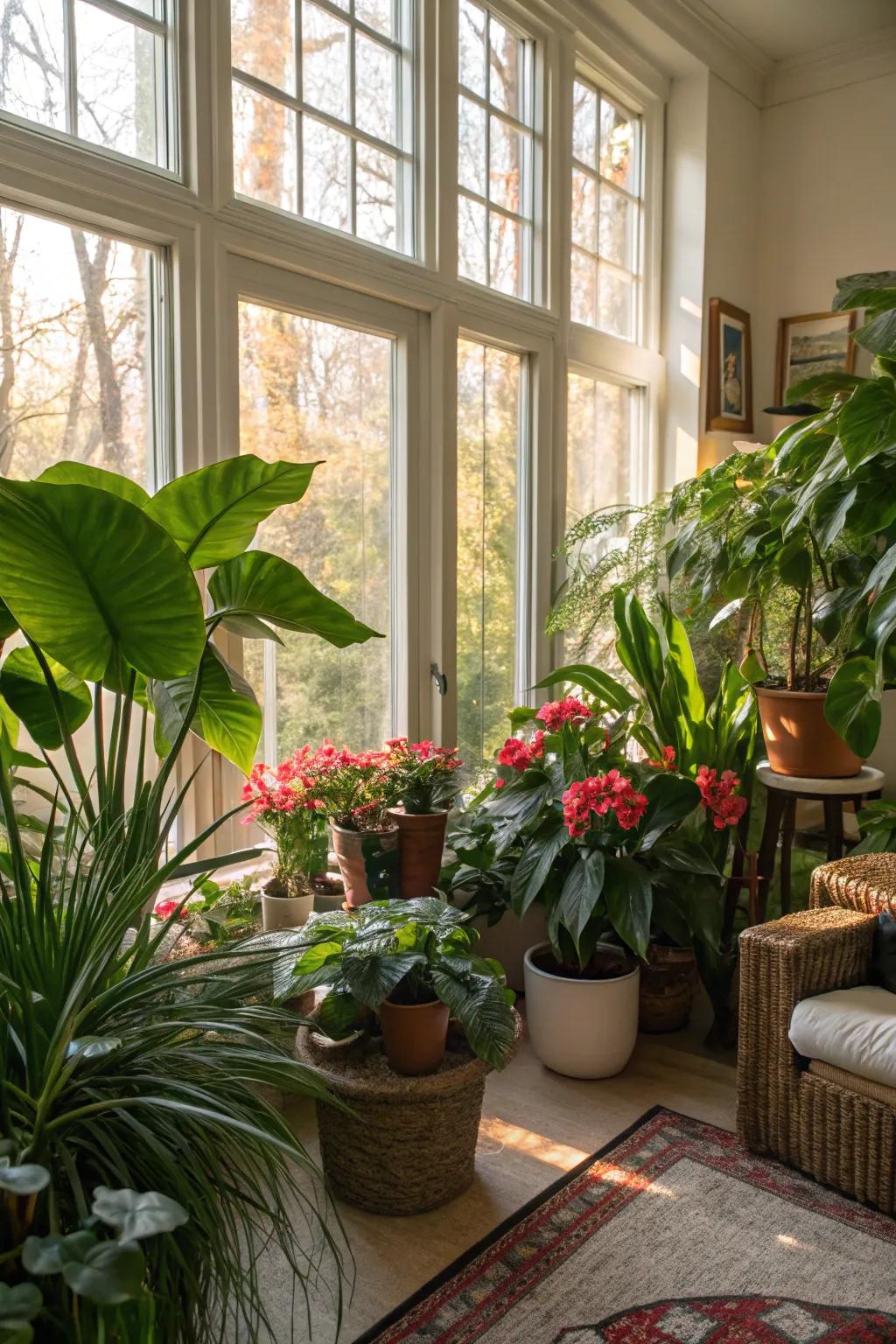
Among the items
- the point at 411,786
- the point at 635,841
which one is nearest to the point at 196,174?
the point at 411,786

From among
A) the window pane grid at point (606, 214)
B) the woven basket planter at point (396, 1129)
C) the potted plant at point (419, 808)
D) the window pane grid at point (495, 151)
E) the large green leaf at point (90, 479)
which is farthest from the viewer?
the window pane grid at point (606, 214)

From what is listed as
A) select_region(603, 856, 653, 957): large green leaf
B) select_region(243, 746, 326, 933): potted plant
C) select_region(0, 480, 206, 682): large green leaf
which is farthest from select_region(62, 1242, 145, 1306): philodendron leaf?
select_region(603, 856, 653, 957): large green leaf

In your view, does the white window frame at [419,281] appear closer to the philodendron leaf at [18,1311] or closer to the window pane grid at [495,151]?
the window pane grid at [495,151]

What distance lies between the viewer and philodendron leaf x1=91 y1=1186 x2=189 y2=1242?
0.90 meters

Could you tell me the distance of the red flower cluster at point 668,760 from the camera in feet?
8.86

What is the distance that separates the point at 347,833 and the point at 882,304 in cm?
173

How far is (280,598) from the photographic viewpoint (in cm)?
179

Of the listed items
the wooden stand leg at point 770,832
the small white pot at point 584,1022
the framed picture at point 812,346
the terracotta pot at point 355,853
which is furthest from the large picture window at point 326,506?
the framed picture at point 812,346

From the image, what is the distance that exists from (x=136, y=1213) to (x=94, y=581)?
767mm

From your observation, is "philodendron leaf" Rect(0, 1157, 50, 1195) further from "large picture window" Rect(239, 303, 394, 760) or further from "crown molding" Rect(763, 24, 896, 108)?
"crown molding" Rect(763, 24, 896, 108)

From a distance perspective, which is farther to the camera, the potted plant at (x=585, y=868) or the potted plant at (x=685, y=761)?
the potted plant at (x=685, y=761)

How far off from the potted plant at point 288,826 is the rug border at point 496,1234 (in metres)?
0.80

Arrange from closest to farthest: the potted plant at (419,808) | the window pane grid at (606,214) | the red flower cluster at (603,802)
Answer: the red flower cluster at (603,802), the potted plant at (419,808), the window pane grid at (606,214)

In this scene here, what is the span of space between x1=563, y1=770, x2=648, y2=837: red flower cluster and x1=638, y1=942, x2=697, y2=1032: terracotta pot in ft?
1.83
